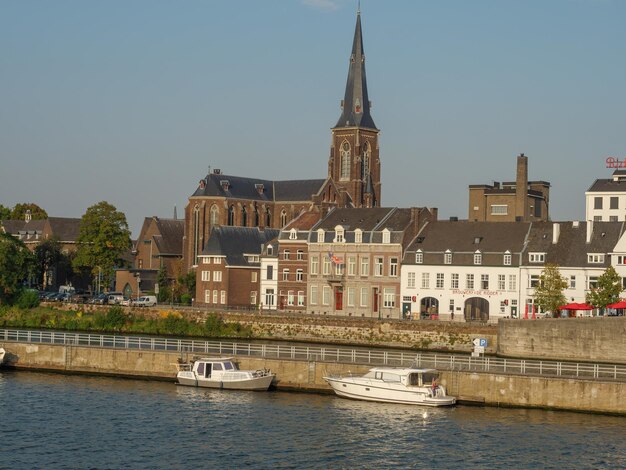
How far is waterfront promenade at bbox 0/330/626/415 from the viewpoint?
6038 cm

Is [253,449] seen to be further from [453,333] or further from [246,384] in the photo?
[453,333]

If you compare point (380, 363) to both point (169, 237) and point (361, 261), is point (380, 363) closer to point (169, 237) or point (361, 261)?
point (361, 261)

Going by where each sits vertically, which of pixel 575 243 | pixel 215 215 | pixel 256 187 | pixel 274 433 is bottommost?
pixel 274 433

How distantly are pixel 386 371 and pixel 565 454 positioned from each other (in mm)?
14177

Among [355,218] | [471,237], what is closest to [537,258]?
[471,237]

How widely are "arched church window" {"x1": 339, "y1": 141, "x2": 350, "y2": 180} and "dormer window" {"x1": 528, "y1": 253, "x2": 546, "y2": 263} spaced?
59.1 metres

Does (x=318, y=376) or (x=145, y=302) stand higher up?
(x=145, y=302)

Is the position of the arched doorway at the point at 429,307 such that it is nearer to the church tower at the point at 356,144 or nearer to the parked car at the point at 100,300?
the parked car at the point at 100,300

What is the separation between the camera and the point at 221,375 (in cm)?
6675

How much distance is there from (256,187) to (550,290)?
227ft

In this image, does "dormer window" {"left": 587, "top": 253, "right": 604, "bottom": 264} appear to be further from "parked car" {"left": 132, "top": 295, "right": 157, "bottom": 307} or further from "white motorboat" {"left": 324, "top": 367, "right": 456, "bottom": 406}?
"parked car" {"left": 132, "top": 295, "right": 157, "bottom": 307}

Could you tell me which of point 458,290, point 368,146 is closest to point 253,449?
point 458,290

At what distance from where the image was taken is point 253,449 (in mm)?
51250

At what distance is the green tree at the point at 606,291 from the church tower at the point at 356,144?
2537 inches
